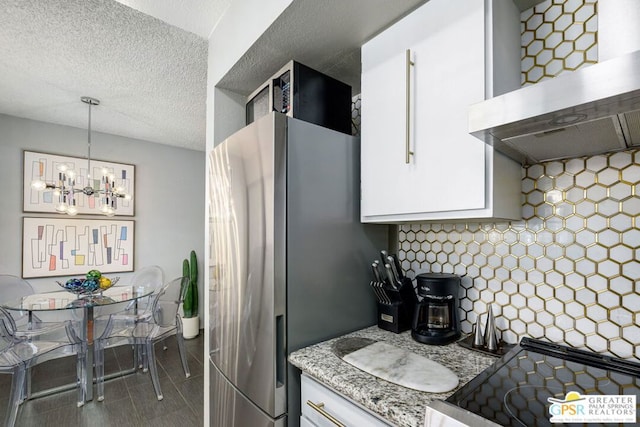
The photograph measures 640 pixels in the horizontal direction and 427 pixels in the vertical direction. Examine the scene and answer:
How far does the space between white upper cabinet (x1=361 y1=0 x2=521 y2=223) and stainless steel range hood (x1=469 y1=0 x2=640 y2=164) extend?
0.12 meters

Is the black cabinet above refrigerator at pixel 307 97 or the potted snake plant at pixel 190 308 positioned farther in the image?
the potted snake plant at pixel 190 308

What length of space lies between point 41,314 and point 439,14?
459cm

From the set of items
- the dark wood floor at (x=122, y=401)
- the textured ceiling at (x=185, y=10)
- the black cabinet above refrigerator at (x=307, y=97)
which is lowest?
the dark wood floor at (x=122, y=401)

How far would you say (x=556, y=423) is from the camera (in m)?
0.67

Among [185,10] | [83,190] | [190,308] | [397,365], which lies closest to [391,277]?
[397,365]

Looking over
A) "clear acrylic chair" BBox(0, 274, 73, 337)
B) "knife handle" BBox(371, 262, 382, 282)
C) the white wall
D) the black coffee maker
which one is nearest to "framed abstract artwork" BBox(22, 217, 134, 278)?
the white wall

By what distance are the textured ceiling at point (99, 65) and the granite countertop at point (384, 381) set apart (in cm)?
190

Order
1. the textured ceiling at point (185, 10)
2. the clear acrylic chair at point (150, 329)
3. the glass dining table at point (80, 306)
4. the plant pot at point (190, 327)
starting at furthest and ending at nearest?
the plant pot at point (190, 327) < the clear acrylic chair at point (150, 329) < the glass dining table at point (80, 306) < the textured ceiling at point (185, 10)

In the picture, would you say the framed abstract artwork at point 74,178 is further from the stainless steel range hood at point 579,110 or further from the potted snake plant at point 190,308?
the stainless steel range hood at point 579,110

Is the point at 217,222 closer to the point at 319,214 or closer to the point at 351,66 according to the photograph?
the point at 319,214

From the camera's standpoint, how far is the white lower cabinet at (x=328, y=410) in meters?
0.90

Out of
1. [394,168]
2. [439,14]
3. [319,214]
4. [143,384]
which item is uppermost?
[439,14]

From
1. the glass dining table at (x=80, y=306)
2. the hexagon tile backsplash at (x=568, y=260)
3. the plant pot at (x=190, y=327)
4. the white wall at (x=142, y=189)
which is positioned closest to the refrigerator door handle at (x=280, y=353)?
the hexagon tile backsplash at (x=568, y=260)

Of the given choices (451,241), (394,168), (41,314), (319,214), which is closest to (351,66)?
(394,168)
